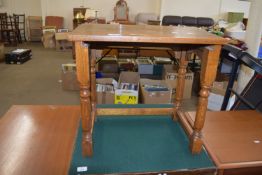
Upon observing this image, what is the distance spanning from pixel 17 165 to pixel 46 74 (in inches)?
138

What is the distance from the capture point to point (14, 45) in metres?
6.73

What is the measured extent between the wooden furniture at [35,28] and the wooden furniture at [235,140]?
7.18 meters

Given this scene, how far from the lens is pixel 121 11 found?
22.9ft

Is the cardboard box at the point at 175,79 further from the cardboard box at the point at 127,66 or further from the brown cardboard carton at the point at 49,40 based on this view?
the brown cardboard carton at the point at 49,40

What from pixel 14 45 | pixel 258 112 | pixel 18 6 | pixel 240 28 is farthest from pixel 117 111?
pixel 18 6

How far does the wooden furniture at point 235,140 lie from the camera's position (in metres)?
1.11

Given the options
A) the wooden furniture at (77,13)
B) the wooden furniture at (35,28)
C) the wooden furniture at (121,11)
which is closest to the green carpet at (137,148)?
the wooden furniture at (77,13)

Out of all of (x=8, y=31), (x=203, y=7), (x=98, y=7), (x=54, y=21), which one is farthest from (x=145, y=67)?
(x=8, y=31)

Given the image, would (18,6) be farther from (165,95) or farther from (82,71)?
(82,71)

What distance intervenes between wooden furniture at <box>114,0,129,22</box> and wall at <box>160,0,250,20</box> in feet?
3.95

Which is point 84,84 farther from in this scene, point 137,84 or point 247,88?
point 137,84

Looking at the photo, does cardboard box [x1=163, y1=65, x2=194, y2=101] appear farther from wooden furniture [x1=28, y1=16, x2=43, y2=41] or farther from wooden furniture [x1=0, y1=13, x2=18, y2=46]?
wooden furniture [x1=28, y1=16, x2=43, y2=41]

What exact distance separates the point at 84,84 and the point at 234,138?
927 mm

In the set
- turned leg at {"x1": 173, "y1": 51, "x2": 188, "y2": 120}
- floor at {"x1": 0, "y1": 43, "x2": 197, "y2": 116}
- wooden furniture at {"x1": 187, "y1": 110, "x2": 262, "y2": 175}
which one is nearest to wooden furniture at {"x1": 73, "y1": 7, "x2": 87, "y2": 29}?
floor at {"x1": 0, "y1": 43, "x2": 197, "y2": 116}
